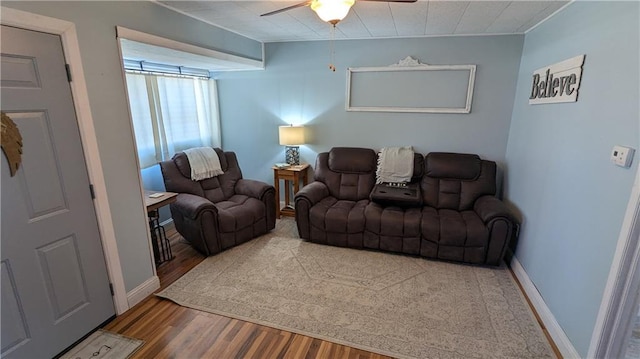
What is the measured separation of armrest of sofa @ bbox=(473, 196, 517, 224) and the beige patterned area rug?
539 mm

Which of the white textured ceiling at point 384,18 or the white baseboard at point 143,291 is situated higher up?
the white textured ceiling at point 384,18

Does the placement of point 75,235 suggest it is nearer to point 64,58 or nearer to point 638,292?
point 64,58

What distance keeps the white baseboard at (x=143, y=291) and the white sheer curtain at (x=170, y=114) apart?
1.54 metres

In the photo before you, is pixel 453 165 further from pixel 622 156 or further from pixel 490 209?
pixel 622 156

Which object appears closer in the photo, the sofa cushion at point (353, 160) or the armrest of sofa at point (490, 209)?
the armrest of sofa at point (490, 209)

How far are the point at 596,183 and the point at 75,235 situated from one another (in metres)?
3.30

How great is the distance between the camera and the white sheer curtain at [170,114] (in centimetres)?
337

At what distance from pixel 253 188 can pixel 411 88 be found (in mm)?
2349

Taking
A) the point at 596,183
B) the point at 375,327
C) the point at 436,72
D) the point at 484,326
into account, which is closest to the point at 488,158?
the point at 436,72

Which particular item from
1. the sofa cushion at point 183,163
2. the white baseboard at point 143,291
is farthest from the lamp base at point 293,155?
the white baseboard at point 143,291

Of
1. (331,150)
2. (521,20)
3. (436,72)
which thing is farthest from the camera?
(331,150)

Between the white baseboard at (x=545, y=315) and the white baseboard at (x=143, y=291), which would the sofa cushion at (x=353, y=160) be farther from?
the white baseboard at (x=143, y=291)

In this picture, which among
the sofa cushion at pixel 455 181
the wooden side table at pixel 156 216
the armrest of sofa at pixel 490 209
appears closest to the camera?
the wooden side table at pixel 156 216

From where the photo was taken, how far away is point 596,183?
1.74 metres
